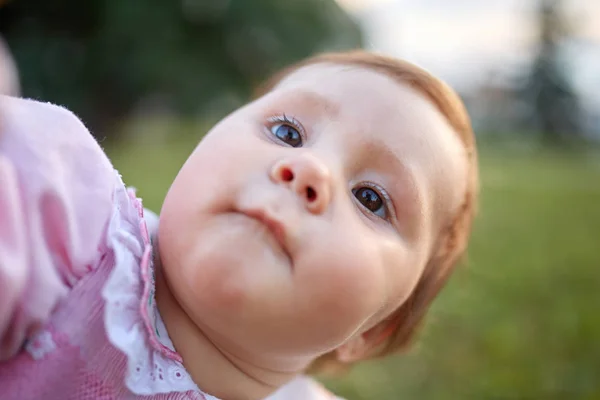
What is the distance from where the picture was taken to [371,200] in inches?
37.8

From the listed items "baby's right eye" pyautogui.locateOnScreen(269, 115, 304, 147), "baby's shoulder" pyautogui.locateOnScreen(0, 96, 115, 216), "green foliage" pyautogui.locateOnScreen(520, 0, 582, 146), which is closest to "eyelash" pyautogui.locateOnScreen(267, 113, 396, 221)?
"baby's right eye" pyautogui.locateOnScreen(269, 115, 304, 147)

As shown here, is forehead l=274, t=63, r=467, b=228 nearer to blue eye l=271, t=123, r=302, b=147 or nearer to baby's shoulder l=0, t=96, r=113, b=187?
blue eye l=271, t=123, r=302, b=147

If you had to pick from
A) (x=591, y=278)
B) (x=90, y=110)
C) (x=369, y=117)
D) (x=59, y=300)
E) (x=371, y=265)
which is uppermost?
(x=369, y=117)

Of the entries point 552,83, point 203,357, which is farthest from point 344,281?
point 552,83

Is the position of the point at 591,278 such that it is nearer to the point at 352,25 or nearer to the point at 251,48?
the point at 251,48

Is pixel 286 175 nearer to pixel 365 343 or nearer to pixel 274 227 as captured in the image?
pixel 274 227

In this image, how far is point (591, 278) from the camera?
276 centimetres

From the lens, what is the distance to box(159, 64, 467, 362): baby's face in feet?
2.68

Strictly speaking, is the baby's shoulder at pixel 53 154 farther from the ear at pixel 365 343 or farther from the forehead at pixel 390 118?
the ear at pixel 365 343

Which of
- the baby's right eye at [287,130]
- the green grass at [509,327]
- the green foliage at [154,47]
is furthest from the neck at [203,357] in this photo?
the green foliage at [154,47]

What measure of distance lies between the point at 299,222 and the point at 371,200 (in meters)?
0.19

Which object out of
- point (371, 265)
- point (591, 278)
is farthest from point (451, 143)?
point (591, 278)

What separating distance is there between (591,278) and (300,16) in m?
7.11

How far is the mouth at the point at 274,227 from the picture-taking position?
2.67 ft
